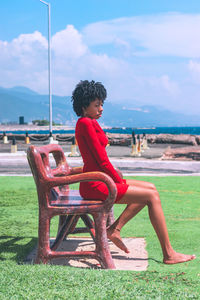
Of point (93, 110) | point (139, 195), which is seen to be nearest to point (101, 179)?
point (139, 195)

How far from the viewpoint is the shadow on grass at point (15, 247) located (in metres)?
4.60

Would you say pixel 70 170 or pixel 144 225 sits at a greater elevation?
pixel 70 170

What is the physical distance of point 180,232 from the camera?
561cm

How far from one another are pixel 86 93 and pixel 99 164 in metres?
0.72

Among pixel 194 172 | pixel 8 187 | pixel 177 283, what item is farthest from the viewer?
pixel 194 172

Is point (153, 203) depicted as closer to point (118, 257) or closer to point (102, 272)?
point (118, 257)

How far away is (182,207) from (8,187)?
461 cm

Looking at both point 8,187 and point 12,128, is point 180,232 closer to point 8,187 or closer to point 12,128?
point 8,187

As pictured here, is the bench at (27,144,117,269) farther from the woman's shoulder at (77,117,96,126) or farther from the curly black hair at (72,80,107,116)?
the curly black hair at (72,80,107,116)

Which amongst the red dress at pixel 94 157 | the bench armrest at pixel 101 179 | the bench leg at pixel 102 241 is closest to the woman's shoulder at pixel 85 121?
the red dress at pixel 94 157

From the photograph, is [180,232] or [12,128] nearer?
[180,232]

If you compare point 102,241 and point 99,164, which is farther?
point 99,164

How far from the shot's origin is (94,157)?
14.2 ft

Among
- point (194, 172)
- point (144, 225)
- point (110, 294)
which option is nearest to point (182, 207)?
point (144, 225)
